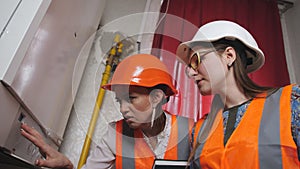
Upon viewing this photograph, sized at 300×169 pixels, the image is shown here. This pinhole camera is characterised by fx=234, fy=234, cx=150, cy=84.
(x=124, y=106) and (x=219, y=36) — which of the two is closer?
(x=124, y=106)

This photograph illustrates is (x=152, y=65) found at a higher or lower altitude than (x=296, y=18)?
lower

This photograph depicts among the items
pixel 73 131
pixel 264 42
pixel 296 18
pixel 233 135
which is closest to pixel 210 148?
pixel 233 135

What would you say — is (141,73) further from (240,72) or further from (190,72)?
(240,72)

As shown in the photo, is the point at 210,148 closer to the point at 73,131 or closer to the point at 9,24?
the point at 9,24

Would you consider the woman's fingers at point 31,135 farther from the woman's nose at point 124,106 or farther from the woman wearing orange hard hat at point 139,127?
the woman's nose at point 124,106

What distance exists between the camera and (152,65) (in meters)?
0.61

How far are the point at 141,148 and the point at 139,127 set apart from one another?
0.08 metres

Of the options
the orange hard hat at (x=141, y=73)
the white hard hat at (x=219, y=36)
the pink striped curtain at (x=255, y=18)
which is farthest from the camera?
the pink striped curtain at (x=255, y=18)

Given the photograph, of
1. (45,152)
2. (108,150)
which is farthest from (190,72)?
(45,152)

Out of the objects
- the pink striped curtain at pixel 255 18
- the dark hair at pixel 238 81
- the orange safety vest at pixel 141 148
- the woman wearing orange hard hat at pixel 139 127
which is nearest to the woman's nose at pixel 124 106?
the woman wearing orange hard hat at pixel 139 127

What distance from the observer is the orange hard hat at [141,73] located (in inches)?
22.3

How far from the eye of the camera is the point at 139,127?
0.73 metres

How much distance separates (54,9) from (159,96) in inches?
17.9

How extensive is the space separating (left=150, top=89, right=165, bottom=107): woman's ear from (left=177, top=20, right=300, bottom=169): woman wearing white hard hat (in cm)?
14
